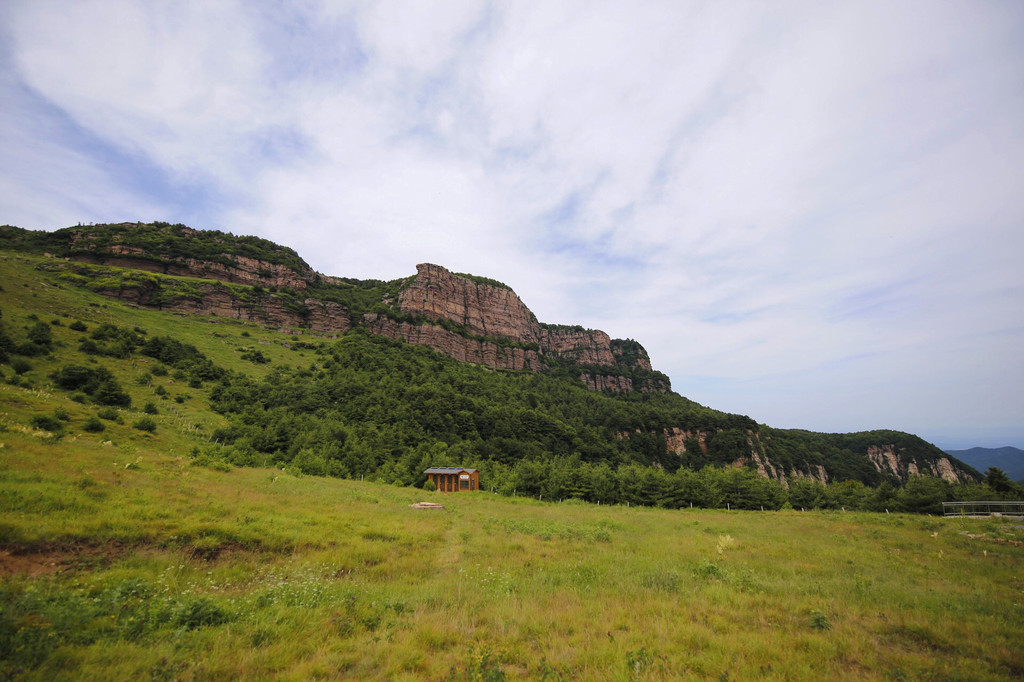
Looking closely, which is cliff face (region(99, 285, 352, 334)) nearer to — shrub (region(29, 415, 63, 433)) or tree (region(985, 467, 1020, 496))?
shrub (region(29, 415, 63, 433))

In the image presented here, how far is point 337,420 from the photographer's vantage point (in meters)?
50.7

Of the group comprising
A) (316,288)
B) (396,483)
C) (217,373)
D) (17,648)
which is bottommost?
(396,483)

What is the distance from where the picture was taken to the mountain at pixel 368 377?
1628 inches

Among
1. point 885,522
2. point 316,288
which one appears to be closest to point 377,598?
point 885,522

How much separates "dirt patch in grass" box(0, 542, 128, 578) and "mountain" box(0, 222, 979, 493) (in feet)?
77.2

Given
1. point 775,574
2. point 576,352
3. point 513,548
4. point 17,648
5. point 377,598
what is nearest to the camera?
point 17,648

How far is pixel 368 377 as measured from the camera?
67312 millimetres

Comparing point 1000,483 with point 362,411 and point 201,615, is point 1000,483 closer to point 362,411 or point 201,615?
point 201,615

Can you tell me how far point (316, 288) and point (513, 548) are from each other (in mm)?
133566

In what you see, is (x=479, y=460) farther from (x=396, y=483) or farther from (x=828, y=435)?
(x=828, y=435)

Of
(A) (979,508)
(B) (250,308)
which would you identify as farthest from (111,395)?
(A) (979,508)

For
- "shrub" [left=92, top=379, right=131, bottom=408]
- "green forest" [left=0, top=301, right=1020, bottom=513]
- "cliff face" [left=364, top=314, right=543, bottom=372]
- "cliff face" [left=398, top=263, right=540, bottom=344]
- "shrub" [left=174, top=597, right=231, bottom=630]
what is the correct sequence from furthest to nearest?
1. "cliff face" [left=398, top=263, right=540, bottom=344]
2. "cliff face" [left=364, top=314, right=543, bottom=372]
3. "green forest" [left=0, top=301, right=1020, bottom=513]
4. "shrub" [left=92, top=379, right=131, bottom=408]
5. "shrub" [left=174, top=597, right=231, bottom=630]

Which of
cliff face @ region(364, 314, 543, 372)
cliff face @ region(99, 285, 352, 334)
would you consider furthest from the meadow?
cliff face @ region(364, 314, 543, 372)

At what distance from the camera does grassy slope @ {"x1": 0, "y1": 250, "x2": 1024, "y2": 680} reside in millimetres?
5230
